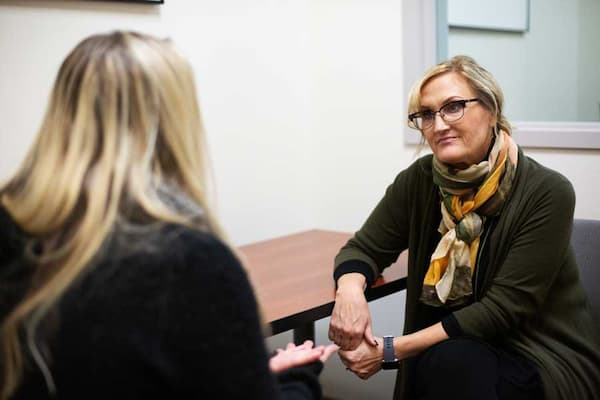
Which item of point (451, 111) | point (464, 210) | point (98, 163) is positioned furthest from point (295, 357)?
point (451, 111)

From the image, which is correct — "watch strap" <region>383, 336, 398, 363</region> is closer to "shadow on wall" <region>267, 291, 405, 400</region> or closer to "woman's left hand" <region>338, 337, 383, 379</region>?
"woman's left hand" <region>338, 337, 383, 379</region>

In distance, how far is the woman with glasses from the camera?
5.21ft

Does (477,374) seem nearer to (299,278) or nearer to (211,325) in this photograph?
(299,278)

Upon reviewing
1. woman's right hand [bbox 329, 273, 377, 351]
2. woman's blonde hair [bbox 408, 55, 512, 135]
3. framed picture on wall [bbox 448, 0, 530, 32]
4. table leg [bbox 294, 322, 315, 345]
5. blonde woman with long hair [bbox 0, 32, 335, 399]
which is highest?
framed picture on wall [bbox 448, 0, 530, 32]

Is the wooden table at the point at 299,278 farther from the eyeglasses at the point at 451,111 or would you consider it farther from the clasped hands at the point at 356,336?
the eyeglasses at the point at 451,111

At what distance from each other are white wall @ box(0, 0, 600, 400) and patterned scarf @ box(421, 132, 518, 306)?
574 mm

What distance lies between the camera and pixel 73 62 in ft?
3.12

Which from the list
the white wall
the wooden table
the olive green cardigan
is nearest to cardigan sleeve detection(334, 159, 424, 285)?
the wooden table

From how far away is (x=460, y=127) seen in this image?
5.56ft

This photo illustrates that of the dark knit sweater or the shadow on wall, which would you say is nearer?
the dark knit sweater

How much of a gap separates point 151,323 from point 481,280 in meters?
1.05

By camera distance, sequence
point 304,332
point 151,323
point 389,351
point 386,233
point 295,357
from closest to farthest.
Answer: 1. point 151,323
2. point 295,357
3. point 389,351
4. point 386,233
5. point 304,332

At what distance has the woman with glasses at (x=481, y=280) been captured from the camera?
5.21ft

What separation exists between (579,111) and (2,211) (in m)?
1.87
